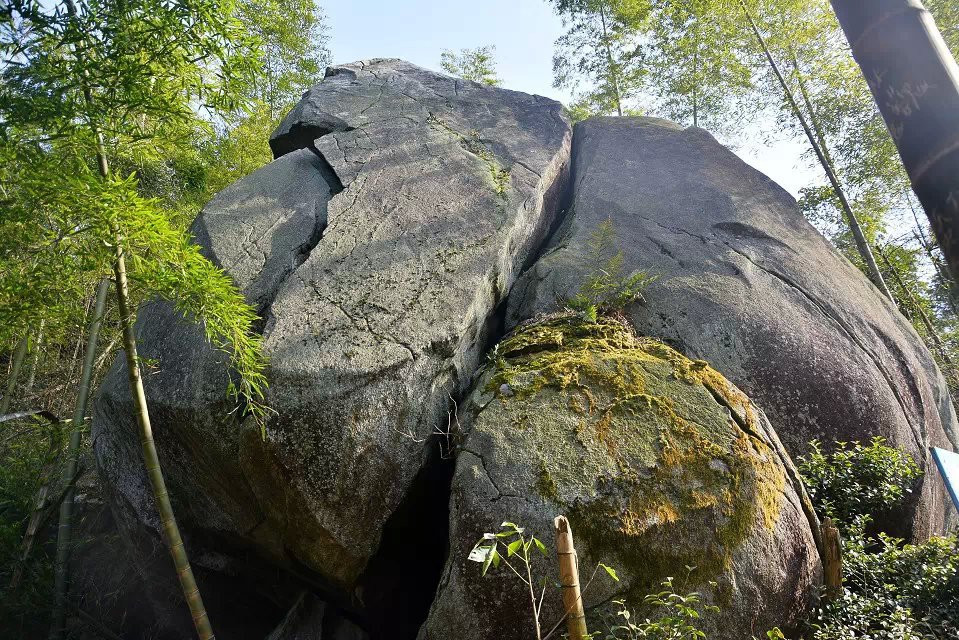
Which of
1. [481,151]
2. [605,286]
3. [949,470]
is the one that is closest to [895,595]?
[949,470]

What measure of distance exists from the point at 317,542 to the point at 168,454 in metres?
1.16

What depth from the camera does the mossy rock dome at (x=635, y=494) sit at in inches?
99.0

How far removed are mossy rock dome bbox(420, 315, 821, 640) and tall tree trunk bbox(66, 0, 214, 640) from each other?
1084mm

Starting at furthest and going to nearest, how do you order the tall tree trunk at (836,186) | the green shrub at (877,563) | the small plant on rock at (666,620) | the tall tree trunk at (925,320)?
the tall tree trunk at (925,320) → the tall tree trunk at (836,186) → the green shrub at (877,563) → the small plant on rock at (666,620)

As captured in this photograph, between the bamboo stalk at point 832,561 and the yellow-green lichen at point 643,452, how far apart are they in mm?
344

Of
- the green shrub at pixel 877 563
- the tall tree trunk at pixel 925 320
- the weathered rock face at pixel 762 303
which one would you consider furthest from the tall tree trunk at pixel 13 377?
the tall tree trunk at pixel 925 320

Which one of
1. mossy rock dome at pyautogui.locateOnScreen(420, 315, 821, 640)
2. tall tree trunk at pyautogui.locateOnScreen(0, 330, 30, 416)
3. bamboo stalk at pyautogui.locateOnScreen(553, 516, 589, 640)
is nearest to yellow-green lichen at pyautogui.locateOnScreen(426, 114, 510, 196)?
mossy rock dome at pyautogui.locateOnScreen(420, 315, 821, 640)

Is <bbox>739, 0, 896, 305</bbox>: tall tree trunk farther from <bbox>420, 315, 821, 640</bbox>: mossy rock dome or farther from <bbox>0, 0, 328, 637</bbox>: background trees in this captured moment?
<bbox>0, 0, 328, 637</bbox>: background trees

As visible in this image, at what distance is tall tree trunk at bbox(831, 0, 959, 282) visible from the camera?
30.3 inches

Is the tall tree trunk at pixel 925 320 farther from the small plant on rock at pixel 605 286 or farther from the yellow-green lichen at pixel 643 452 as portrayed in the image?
the yellow-green lichen at pixel 643 452

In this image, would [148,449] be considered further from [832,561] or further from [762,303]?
[762,303]

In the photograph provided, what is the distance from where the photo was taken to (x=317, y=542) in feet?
10.3

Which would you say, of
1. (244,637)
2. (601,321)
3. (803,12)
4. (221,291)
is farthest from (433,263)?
(803,12)

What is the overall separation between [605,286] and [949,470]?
2.16m
